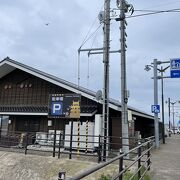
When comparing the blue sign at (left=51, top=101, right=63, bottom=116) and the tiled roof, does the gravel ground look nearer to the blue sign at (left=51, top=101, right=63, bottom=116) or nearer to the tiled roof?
the blue sign at (left=51, top=101, right=63, bottom=116)

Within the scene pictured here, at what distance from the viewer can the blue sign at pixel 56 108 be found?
13909 mm

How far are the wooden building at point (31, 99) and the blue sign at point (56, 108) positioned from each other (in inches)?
123

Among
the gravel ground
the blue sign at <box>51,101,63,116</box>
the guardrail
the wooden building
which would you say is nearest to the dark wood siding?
the wooden building

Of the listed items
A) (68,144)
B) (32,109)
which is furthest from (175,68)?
(32,109)

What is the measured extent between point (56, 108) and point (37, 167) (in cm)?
328

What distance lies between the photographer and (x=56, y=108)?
553 inches

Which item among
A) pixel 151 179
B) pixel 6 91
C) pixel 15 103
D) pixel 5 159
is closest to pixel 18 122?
pixel 15 103

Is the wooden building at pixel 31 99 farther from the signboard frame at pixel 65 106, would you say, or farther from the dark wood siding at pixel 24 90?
the signboard frame at pixel 65 106

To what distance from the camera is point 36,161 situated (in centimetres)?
1229

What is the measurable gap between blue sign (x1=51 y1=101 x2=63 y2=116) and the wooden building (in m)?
3.13

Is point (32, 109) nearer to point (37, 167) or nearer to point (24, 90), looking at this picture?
point (24, 90)

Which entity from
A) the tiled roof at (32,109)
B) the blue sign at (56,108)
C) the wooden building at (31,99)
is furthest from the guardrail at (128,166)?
the wooden building at (31,99)

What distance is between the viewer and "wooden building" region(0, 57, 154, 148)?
58.5 ft

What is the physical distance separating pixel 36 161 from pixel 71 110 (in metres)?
2.78
